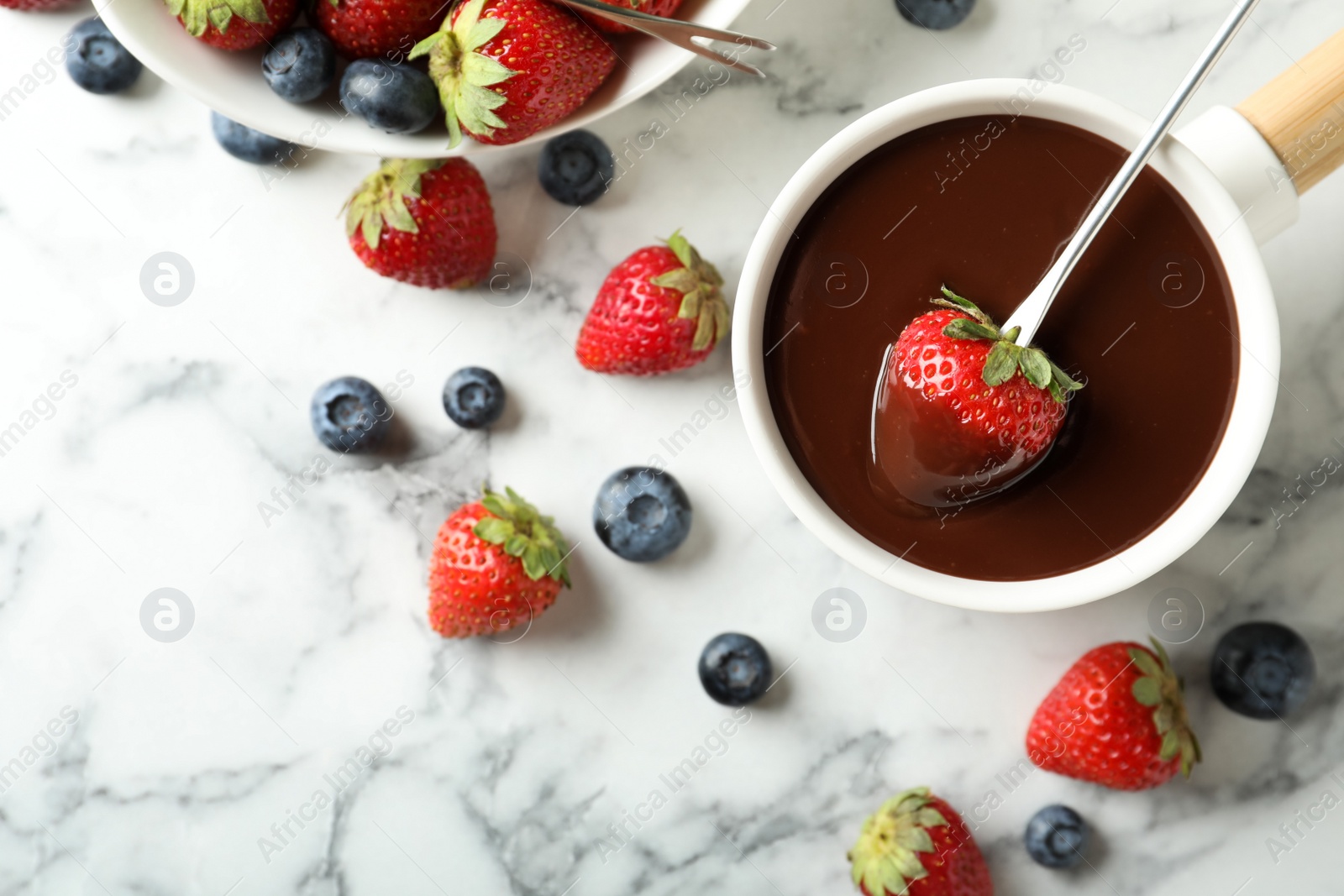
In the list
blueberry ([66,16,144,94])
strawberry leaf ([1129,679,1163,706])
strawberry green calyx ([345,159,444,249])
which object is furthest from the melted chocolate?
blueberry ([66,16,144,94])

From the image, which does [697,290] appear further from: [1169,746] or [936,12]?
[1169,746]

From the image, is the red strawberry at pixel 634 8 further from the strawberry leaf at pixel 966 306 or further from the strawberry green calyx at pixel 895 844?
the strawberry green calyx at pixel 895 844

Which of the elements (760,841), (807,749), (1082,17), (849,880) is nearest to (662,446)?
(807,749)

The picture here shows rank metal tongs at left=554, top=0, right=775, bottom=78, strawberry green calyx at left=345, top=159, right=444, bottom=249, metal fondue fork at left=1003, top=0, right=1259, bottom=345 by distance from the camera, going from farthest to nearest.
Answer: strawberry green calyx at left=345, top=159, right=444, bottom=249 < metal tongs at left=554, top=0, right=775, bottom=78 < metal fondue fork at left=1003, top=0, right=1259, bottom=345

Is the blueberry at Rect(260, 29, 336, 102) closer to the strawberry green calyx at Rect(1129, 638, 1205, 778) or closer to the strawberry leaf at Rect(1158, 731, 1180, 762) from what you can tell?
the strawberry green calyx at Rect(1129, 638, 1205, 778)

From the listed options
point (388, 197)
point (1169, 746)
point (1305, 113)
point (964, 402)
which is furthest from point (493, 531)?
point (1305, 113)

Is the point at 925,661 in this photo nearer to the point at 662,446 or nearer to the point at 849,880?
the point at 849,880
